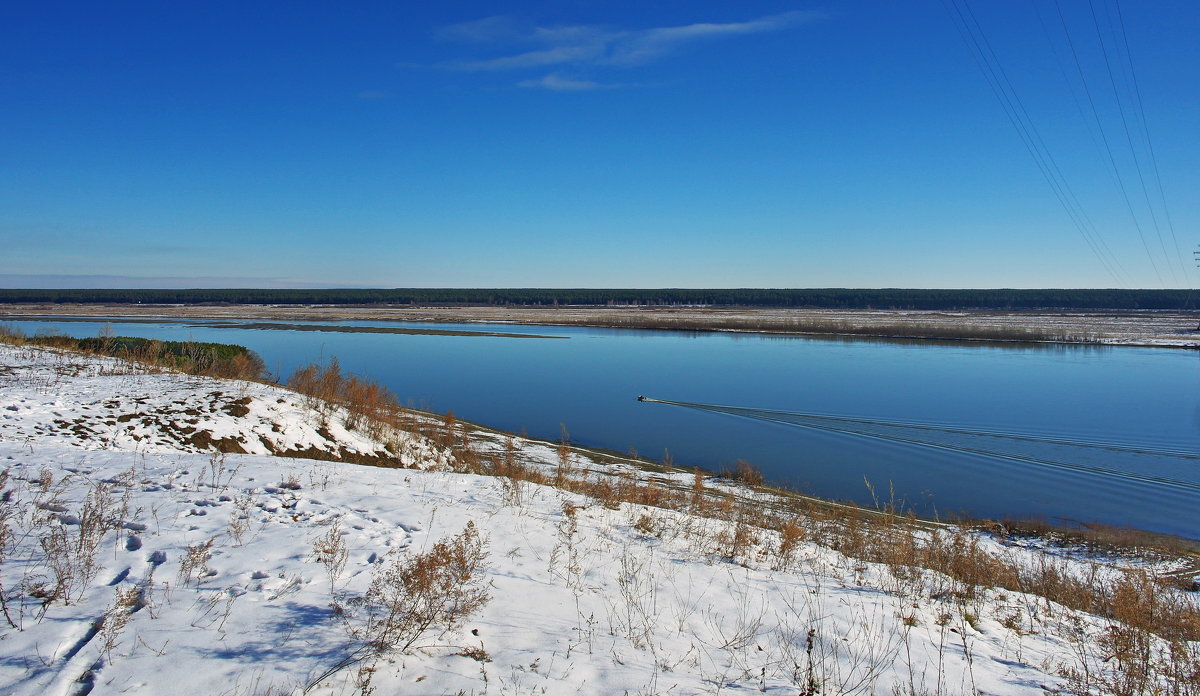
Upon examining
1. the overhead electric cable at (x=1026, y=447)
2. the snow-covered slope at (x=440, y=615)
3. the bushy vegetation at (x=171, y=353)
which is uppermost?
the bushy vegetation at (x=171, y=353)

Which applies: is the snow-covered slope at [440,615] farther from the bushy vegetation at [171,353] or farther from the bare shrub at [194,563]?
the bushy vegetation at [171,353]

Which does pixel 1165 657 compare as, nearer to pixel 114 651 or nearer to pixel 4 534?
pixel 114 651

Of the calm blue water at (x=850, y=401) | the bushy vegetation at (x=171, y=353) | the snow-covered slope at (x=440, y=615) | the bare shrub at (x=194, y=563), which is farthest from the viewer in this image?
the bushy vegetation at (x=171, y=353)

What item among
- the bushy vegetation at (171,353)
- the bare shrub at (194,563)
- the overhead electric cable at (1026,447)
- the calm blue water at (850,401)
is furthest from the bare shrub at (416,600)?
the overhead electric cable at (1026,447)

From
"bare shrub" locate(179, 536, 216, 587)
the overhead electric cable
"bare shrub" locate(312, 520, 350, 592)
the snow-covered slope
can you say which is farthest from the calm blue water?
"bare shrub" locate(179, 536, 216, 587)

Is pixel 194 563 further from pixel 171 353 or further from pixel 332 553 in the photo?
pixel 171 353

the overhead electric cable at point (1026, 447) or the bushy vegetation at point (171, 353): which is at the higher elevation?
the bushy vegetation at point (171, 353)

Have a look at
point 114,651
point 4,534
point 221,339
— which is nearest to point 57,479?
point 4,534
